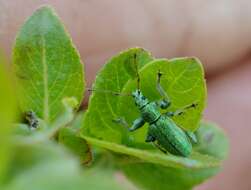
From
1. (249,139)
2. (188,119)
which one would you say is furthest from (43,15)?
(249,139)

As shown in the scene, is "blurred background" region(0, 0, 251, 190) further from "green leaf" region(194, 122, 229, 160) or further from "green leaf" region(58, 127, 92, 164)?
"green leaf" region(58, 127, 92, 164)

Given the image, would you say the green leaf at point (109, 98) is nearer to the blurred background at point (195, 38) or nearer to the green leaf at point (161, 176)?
the green leaf at point (161, 176)

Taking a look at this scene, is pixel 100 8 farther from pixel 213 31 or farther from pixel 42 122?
pixel 42 122

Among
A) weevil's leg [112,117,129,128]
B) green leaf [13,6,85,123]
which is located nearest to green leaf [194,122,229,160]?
weevil's leg [112,117,129,128]

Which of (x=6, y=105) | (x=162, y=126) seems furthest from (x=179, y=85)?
(x=6, y=105)

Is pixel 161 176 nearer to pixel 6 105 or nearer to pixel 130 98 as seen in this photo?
pixel 130 98

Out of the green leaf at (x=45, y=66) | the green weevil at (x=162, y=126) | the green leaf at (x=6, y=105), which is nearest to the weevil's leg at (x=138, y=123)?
the green weevil at (x=162, y=126)
